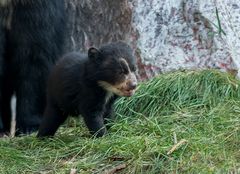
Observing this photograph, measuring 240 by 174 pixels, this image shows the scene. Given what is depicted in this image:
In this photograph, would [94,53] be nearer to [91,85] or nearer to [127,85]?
[91,85]

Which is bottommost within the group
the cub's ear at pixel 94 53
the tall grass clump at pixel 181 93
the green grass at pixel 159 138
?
the green grass at pixel 159 138

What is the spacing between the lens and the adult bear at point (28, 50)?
621cm

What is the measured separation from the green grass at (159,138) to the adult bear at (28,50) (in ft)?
1.47

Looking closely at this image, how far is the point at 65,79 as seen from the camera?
531cm

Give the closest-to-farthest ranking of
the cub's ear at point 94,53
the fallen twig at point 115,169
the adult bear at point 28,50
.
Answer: the fallen twig at point 115,169, the cub's ear at point 94,53, the adult bear at point 28,50

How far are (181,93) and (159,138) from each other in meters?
0.99

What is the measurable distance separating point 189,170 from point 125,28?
2.34 meters

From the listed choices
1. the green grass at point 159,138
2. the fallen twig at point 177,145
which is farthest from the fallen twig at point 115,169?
the fallen twig at point 177,145

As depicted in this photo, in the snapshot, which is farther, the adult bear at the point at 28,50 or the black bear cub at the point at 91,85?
the adult bear at the point at 28,50

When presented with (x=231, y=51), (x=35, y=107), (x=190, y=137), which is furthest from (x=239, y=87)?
(x=35, y=107)

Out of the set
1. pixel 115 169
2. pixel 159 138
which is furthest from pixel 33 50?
pixel 115 169

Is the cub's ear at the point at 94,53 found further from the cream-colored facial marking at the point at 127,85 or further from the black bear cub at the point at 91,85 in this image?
the cream-colored facial marking at the point at 127,85

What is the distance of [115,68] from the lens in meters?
4.96

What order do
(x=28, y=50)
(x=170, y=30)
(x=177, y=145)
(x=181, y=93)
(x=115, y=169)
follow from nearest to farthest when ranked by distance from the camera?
(x=115, y=169) < (x=177, y=145) < (x=181, y=93) < (x=28, y=50) < (x=170, y=30)
